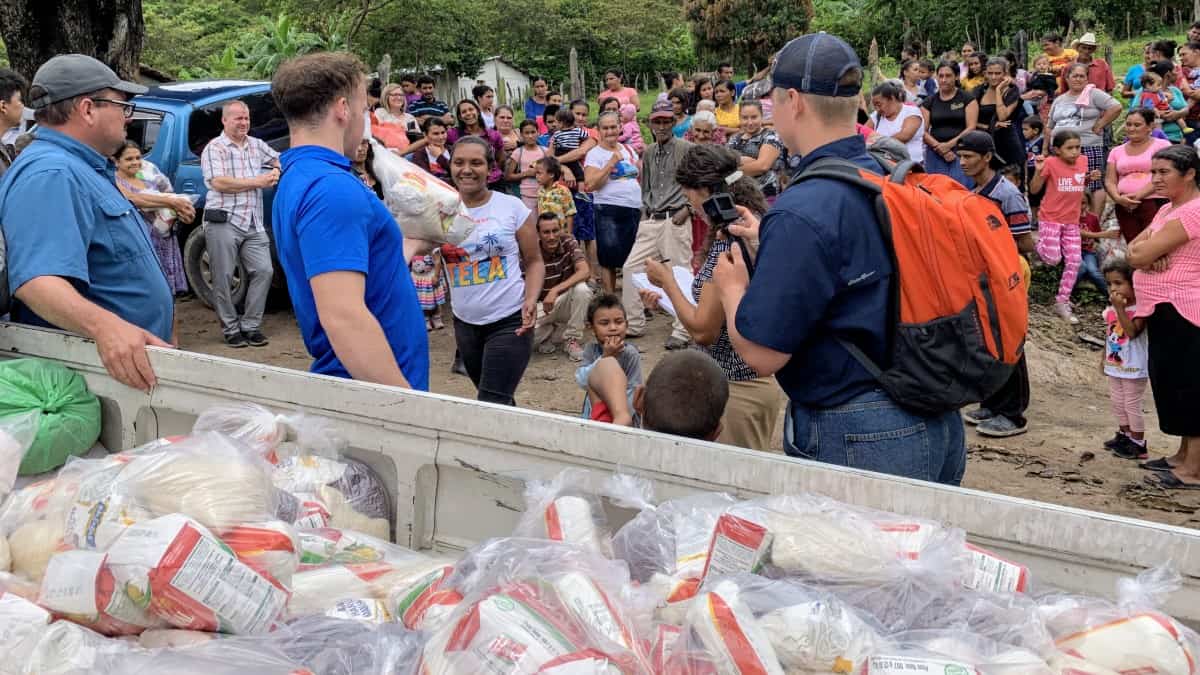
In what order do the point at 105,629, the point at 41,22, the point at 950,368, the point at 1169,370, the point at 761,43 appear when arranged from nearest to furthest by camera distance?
the point at 105,629, the point at 950,368, the point at 1169,370, the point at 41,22, the point at 761,43

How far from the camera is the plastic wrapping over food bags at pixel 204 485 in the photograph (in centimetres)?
225

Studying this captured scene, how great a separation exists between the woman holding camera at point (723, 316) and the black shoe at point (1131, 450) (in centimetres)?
353

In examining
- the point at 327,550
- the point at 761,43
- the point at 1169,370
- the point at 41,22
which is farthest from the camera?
the point at 761,43

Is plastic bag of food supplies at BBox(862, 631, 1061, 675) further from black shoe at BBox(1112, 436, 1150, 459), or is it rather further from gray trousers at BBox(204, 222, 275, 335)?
gray trousers at BBox(204, 222, 275, 335)

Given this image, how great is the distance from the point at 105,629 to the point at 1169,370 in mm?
5727

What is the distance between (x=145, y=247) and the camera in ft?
11.6

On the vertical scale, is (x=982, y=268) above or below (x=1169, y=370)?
above

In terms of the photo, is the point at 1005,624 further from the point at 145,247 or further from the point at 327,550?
the point at 145,247

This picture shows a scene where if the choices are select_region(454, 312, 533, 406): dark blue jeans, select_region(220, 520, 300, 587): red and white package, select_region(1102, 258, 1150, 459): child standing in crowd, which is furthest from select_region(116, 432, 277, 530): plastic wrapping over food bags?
select_region(1102, 258, 1150, 459): child standing in crowd

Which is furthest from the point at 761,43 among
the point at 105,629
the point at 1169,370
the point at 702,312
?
the point at 105,629

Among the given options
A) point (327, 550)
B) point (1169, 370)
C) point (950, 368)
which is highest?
point (950, 368)

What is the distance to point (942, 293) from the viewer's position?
8.59ft

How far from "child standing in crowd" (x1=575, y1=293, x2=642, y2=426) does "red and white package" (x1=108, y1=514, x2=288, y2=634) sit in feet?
8.91

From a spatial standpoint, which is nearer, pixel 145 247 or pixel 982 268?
pixel 982 268
